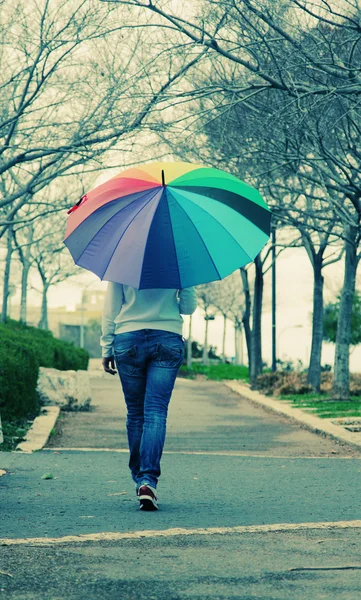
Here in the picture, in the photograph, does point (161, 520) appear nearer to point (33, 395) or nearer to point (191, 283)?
point (191, 283)

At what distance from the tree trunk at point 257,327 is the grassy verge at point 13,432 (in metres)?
15.2

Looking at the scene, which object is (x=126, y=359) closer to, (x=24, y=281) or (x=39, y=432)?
A: (x=39, y=432)

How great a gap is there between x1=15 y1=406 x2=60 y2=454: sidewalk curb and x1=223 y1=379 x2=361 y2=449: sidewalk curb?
143 inches

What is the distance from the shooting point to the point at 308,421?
587 inches

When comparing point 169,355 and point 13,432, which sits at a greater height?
point 169,355

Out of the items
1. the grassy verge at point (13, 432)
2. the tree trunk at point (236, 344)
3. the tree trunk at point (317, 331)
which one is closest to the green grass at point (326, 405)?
the tree trunk at point (317, 331)

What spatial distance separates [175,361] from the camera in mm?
6379

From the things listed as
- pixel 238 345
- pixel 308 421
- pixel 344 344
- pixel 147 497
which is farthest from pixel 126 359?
pixel 238 345

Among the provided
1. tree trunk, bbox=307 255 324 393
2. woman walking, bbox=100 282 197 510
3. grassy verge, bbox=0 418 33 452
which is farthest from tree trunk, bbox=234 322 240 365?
woman walking, bbox=100 282 197 510

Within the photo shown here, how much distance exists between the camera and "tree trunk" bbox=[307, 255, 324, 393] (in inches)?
958

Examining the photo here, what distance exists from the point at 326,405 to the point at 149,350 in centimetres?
1285

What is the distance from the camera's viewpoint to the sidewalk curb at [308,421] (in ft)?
40.2

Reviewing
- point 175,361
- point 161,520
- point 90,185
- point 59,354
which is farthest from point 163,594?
point 90,185

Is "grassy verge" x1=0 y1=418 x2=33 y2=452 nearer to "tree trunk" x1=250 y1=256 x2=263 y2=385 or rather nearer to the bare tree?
the bare tree
